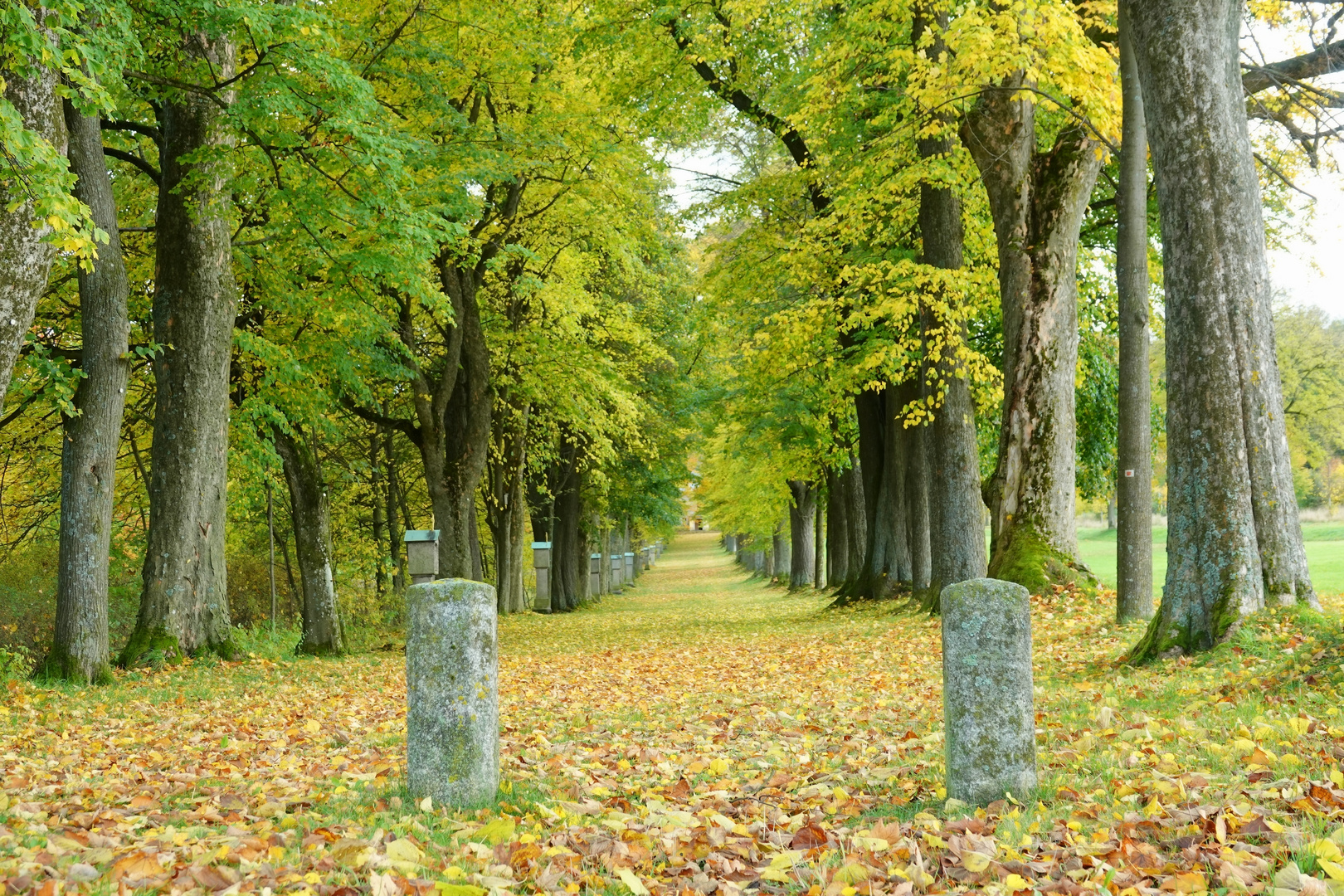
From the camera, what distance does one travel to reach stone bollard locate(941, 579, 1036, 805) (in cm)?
472

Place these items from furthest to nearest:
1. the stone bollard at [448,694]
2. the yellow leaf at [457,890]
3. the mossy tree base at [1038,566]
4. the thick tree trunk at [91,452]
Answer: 1. the mossy tree base at [1038,566]
2. the thick tree trunk at [91,452]
3. the stone bollard at [448,694]
4. the yellow leaf at [457,890]

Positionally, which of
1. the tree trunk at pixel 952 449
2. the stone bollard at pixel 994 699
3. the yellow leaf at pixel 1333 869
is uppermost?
the tree trunk at pixel 952 449

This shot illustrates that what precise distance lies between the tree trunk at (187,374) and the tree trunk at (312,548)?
3.21m

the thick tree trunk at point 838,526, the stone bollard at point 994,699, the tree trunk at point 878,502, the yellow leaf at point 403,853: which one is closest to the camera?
the yellow leaf at point 403,853

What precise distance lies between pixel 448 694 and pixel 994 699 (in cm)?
264

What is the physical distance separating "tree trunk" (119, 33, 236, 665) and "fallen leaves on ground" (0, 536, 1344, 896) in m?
2.20

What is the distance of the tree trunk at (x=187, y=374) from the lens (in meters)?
11.9

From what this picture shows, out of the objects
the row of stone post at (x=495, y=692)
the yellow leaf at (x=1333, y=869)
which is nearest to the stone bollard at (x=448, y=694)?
the row of stone post at (x=495, y=692)

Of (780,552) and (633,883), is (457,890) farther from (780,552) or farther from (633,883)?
(780,552)

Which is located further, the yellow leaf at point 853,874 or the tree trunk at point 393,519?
the tree trunk at point 393,519

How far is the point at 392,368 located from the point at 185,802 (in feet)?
38.6

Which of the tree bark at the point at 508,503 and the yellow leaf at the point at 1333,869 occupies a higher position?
the tree bark at the point at 508,503

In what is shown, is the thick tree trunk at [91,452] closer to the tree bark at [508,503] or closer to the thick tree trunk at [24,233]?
the thick tree trunk at [24,233]

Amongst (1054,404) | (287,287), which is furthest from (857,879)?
(287,287)
